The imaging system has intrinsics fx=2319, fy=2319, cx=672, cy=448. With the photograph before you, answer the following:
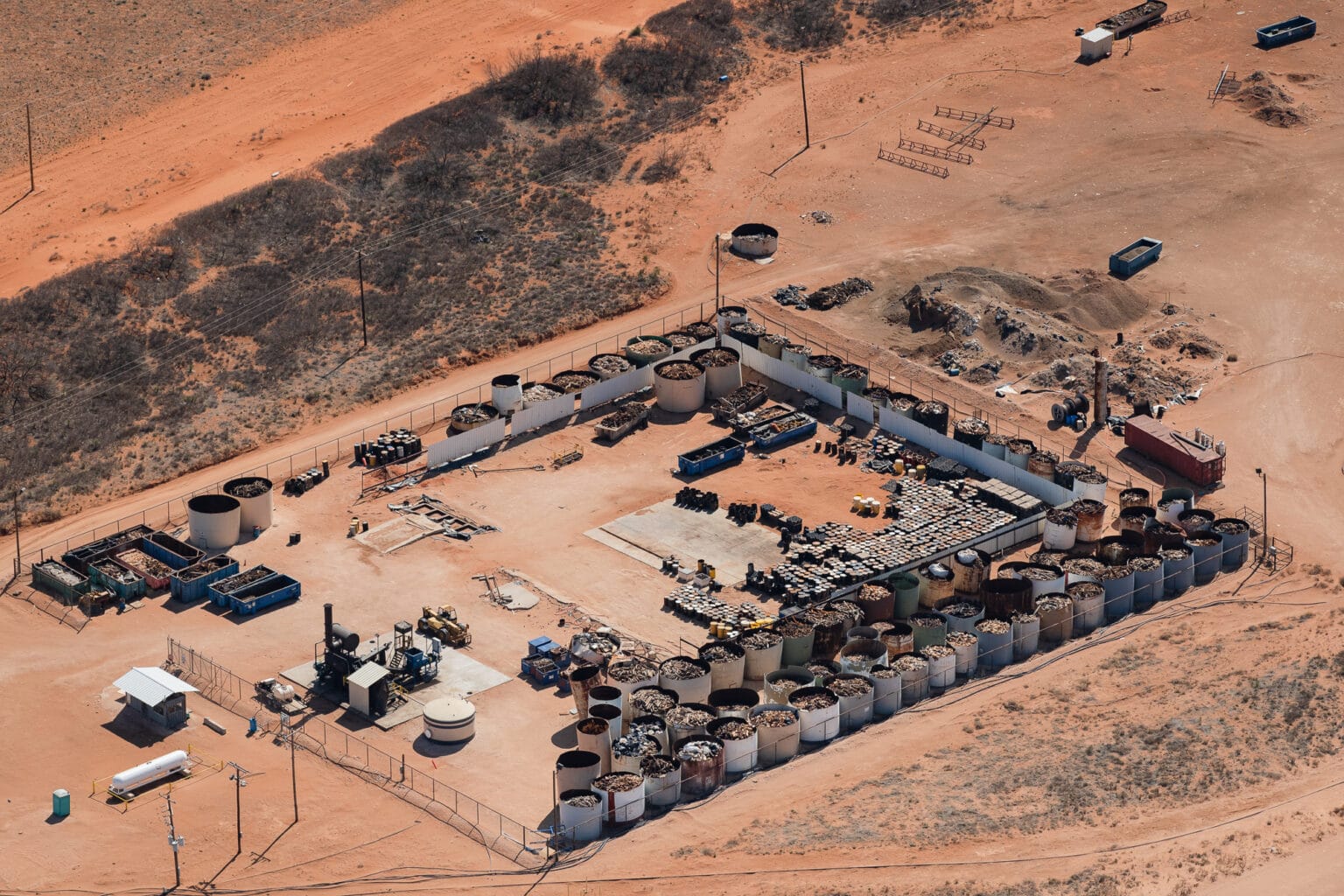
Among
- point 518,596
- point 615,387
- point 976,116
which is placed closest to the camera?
point 518,596

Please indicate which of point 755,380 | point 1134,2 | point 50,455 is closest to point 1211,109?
point 1134,2

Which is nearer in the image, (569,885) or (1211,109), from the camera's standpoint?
(569,885)

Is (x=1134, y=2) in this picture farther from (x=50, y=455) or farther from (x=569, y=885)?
(x=569, y=885)

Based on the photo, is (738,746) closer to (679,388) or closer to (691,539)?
(691,539)

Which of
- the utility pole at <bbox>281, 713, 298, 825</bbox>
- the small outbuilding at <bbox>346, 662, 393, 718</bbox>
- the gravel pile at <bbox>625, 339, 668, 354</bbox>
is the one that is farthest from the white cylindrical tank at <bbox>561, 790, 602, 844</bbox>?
the gravel pile at <bbox>625, 339, 668, 354</bbox>

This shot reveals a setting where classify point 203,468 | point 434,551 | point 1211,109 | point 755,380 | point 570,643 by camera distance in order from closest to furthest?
point 570,643
point 434,551
point 203,468
point 755,380
point 1211,109

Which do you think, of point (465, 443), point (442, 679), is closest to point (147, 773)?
point (442, 679)
